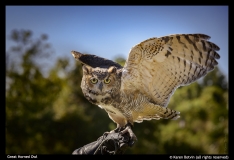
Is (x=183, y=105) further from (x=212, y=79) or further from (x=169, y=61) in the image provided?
(x=169, y=61)

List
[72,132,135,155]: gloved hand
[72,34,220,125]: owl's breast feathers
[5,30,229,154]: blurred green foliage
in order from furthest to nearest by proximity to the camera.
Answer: [5,30,229,154]: blurred green foliage < [72,34,220,125]: owl's breast feathers < [72,132,135,155]: gloved hand

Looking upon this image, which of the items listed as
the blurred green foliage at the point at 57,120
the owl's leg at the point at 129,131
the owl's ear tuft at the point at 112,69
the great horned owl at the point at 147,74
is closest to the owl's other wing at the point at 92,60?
the great horned owl at the point at 147,74

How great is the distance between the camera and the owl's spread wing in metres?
2.35

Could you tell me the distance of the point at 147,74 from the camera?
8.19 feet

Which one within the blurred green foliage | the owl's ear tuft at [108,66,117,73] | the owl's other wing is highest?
the owl's other wing

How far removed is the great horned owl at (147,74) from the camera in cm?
235

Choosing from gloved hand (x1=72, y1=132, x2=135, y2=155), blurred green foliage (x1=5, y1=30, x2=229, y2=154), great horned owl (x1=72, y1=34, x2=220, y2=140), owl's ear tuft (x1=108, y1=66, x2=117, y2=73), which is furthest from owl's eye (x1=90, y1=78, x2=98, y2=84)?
blurred green foliage (x1=5, y1=30, x2=229, y2=154)

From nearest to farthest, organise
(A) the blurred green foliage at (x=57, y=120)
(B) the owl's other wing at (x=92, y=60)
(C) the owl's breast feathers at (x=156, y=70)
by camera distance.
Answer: (C) the owl's breast feathers at (x=156, y=70)
(B) the owl's other wing at (x=92, y=60)
(A) the blurred green foliage at (x=57, y=120)

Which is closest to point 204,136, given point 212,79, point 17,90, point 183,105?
point 183,105

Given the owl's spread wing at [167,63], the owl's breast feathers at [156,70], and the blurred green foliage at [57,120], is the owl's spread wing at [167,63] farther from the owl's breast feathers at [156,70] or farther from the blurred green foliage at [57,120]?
the blurred green foliage at [57,120]

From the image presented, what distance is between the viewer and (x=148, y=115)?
269cm

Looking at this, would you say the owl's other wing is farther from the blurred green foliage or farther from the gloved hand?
the blurred green foliage

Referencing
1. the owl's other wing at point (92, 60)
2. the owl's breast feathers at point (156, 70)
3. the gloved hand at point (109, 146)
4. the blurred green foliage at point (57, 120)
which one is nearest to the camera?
the gloved hand at point (109, 146)

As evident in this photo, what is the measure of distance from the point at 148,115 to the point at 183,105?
8084 millimetres
